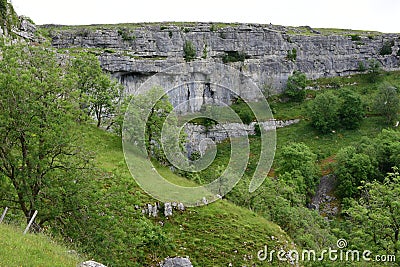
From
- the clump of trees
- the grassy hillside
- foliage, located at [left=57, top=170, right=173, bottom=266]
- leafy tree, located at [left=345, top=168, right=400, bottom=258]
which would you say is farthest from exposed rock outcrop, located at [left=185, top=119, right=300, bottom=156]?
the grassy hillside

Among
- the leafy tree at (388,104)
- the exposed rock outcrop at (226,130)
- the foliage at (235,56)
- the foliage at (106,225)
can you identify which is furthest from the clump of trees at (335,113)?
the foliage at (106,225)

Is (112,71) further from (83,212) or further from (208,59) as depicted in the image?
(83,212)

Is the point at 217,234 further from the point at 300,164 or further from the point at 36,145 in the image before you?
the point at 300,164

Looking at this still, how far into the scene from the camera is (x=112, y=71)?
72125 mm

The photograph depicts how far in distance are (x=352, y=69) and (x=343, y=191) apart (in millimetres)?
57694

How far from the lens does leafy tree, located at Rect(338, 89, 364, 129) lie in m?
72.4

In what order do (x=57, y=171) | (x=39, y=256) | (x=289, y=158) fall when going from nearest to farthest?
(x=39, y=256) < (x=57, y=171) < (x=289, y=158)

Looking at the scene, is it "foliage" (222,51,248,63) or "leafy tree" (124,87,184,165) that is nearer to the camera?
"leafy tree" (124,87,184,165)

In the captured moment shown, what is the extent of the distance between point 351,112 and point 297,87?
18.0 metres

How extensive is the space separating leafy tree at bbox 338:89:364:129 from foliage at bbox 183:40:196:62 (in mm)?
33119

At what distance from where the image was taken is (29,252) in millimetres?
10781

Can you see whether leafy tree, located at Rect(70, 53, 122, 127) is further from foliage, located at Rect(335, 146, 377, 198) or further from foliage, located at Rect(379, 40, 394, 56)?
foliage, located at Rect(379, 40, 394, 56)

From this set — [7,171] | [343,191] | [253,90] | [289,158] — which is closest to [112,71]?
[253,90]

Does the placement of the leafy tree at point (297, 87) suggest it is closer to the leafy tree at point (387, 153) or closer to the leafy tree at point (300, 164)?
the leafy tree at point (387, 153)
